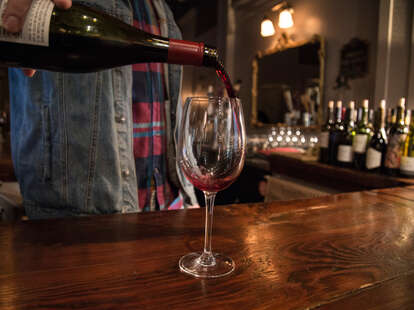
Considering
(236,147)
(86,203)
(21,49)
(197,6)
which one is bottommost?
(86,203)

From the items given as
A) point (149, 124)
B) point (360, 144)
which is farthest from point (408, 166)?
point (149, 124)

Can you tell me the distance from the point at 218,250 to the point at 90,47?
1.56 feet

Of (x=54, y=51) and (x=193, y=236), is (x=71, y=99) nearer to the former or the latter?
(x=54, y=51)

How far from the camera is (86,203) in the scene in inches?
33.8

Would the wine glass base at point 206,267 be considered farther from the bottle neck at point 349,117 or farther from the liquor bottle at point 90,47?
the bottle neck at point 349,117

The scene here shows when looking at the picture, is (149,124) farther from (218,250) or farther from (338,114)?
(338,114)

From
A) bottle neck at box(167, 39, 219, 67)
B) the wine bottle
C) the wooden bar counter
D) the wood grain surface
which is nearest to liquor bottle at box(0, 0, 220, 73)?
bottle neck at box(167, 39, 219, 67)

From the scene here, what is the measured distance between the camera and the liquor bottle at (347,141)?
1609 millimetres

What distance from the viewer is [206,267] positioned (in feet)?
1.24

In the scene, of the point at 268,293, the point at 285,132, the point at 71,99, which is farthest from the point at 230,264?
the point at 285,132

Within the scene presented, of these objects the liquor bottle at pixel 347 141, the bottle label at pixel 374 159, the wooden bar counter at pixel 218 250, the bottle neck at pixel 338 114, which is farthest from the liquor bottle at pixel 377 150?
the wooden bar counter at pixel 218 250

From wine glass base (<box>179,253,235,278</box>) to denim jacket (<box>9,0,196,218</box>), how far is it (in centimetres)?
54

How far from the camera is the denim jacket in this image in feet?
2.77

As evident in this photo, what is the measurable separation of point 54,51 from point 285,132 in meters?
3.18
